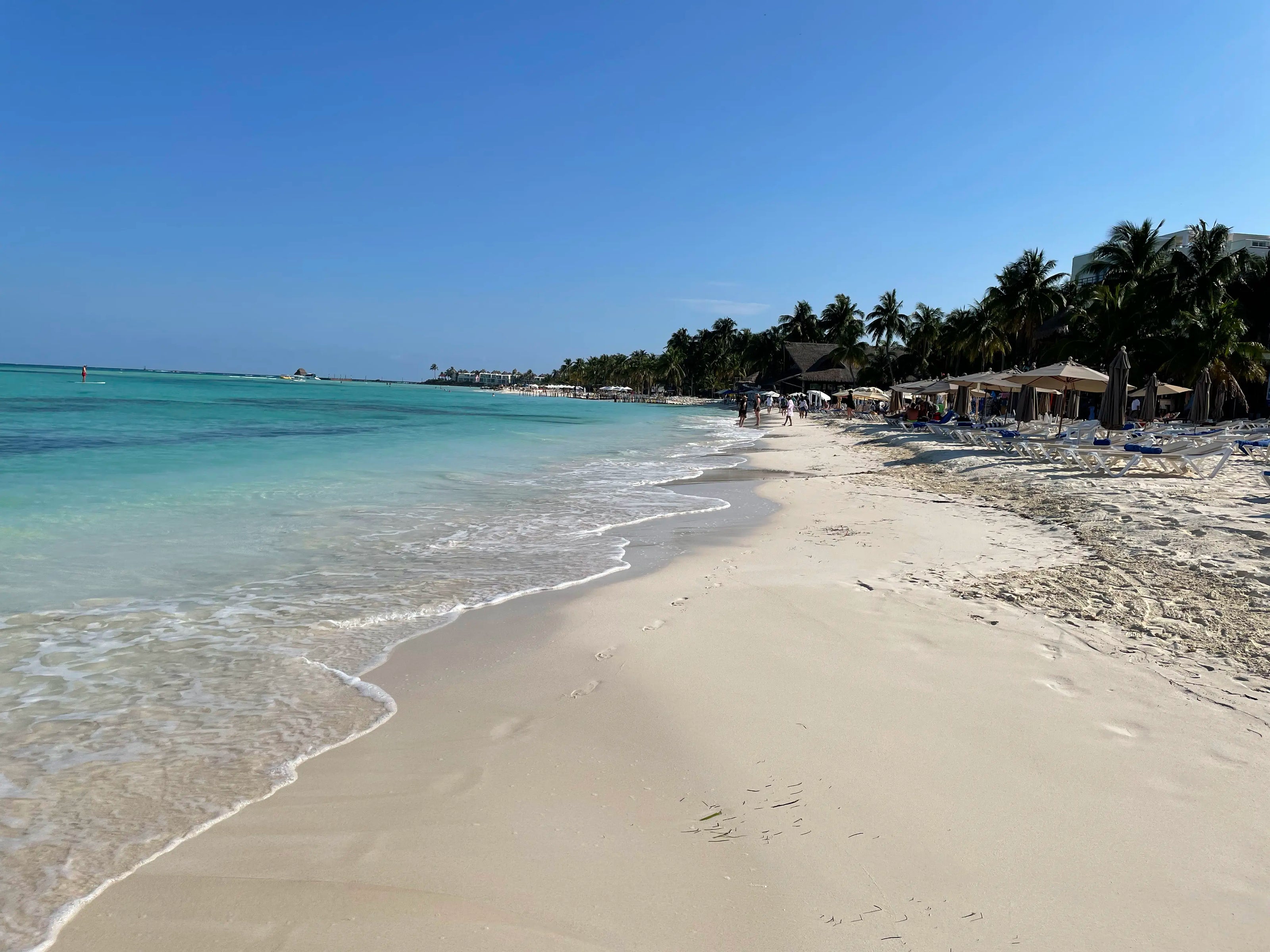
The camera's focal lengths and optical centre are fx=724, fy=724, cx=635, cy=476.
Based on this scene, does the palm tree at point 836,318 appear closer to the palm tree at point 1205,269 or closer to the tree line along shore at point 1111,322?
the tree line along shore at point 1111,322

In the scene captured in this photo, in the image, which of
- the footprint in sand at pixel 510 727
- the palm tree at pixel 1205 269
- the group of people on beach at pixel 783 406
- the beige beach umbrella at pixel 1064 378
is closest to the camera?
the footprint in sand at pixel 510 727

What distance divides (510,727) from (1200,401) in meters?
24.7

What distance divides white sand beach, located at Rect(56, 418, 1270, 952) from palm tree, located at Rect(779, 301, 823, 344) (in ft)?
235

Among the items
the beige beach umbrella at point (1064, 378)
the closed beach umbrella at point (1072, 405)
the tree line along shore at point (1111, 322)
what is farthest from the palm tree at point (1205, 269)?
the beige beach umbrella at point (1064, 378)

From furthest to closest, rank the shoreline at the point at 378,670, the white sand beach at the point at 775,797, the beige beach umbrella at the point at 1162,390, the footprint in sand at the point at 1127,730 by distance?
the beige beach umbrella at the point at 1162,390 → the footprint in sand at the point at 1127,730 → the shoreline at the point at 378,670 → the white sand beach at the point at 775,797

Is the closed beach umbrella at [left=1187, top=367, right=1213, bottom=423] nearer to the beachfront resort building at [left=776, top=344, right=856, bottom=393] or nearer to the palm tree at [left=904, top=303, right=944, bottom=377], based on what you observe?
the palm tree at [left=904, top=303, right=944, bottom=377]

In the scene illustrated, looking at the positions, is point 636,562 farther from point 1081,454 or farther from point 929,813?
point 1081,454

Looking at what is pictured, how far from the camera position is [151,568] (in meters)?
6.11

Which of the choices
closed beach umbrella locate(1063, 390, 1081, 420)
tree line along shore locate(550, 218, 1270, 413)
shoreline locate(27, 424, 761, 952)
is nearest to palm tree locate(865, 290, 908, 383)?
tree line along shore locate(550, 218, 1270, 413)

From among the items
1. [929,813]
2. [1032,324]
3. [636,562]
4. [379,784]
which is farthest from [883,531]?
[1032,324]

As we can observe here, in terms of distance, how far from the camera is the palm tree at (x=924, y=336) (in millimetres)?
50812

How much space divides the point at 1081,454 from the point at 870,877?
42.8 ft

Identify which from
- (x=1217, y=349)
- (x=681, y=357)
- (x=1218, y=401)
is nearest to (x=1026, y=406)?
(x=1217, y=349)

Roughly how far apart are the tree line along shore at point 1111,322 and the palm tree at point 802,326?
2.40 metres
